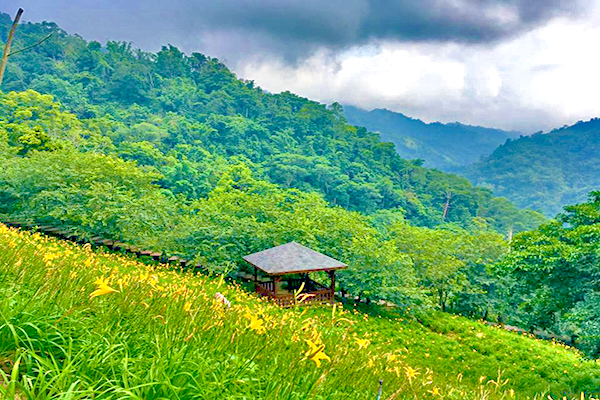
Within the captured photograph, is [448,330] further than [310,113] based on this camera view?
No

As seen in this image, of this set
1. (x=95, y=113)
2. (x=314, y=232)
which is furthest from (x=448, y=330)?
(x=95, y=113)

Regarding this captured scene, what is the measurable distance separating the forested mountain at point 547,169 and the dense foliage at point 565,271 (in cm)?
9092

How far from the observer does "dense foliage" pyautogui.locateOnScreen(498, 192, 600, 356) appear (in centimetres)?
718

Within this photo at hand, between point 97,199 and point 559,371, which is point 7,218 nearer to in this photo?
point 97,199

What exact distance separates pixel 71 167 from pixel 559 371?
20322 millimetres

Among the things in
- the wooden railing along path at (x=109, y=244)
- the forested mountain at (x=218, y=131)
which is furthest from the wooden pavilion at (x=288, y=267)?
the forested mountain at (x=218, y=131)

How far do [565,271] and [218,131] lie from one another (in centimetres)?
5130

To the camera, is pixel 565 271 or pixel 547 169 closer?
pixel 565 271

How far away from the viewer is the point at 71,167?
1694 centimetres

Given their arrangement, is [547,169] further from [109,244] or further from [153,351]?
[153,351]

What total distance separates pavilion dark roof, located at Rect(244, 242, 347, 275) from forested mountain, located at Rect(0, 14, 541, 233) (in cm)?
2202

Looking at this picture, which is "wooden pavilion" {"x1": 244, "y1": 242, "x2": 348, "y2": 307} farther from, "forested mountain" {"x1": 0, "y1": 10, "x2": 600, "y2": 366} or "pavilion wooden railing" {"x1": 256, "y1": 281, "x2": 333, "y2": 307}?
"forested mountain" {"x1": 0, "y1": 10, "x2": 600, "y2": 366}

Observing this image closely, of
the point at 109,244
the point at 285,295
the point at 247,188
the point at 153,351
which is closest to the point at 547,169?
the point at 247,188

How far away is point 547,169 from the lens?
327 feet
